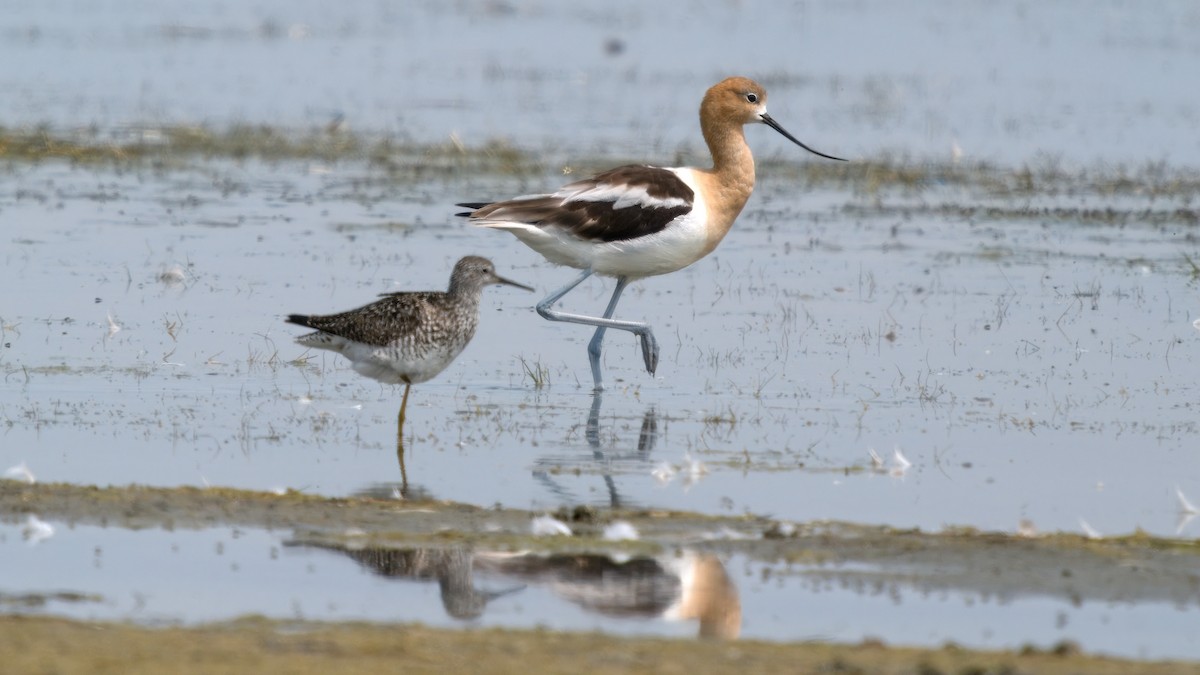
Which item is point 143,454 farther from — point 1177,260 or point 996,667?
point 1177,260

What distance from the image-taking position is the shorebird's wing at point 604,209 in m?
11.8

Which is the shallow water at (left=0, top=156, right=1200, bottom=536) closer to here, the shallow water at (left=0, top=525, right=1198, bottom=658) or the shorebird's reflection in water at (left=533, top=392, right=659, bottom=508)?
the shorebird's reflection in water at (left=533, top=392, right=659, bottom=508)

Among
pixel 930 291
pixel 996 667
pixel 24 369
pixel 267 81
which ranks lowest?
pixel 996 667

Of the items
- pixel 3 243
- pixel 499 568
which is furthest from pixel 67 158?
pixel 499 568

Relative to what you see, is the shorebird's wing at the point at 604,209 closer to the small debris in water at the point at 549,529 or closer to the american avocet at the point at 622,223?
the american avocet at the point at 622,223

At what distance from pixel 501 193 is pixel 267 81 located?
10950 mm

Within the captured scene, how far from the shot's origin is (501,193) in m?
18.1

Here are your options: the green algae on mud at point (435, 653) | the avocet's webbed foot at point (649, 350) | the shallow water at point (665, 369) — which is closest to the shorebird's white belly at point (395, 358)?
the shallow water at point (665, 369)

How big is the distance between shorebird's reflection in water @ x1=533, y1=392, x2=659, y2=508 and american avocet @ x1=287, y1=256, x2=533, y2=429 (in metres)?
0.86

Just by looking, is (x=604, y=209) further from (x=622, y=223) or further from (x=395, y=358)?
(x=395, y=358)

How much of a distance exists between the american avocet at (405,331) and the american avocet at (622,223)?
1.37m

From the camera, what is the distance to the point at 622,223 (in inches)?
463

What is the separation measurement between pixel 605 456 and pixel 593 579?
2.33 m

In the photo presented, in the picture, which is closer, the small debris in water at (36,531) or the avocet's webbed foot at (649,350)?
the small debris in water at (36,531)
